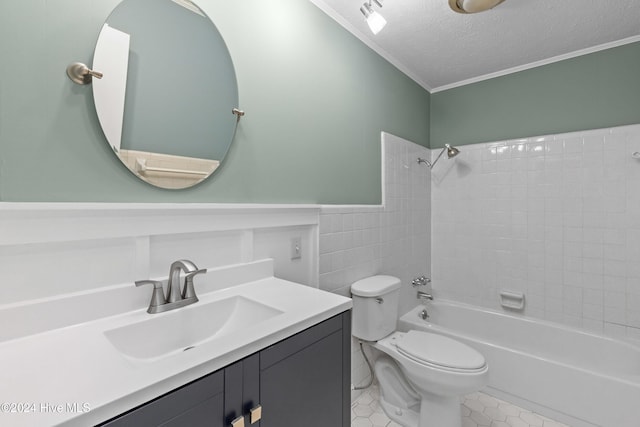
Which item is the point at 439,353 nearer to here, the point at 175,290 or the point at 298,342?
the point at 298,342

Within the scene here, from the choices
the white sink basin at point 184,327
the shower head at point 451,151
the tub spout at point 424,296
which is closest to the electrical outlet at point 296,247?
the white sink basin at point 184,327

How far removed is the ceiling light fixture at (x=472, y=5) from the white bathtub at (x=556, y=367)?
2.02m

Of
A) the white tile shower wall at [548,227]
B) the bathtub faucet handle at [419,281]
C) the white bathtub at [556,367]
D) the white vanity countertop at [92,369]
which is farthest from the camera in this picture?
the bathtub faucet handle at [419,281]

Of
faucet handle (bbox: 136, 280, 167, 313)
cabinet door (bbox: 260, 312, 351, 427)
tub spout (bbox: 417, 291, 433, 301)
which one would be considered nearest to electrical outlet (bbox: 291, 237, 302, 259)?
cabinet door (bbox: 260, 312, 351, 427)

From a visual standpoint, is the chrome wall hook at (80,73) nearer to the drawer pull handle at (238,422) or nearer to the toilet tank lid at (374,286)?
the drawer pull handle at (238,422)

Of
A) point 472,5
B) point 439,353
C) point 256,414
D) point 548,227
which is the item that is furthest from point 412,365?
point 472,5

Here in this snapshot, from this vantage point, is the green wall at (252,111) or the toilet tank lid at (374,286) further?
the toilet tank lid at (374,286)

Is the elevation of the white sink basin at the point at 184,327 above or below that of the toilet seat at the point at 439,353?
above

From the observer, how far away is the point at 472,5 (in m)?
1.54

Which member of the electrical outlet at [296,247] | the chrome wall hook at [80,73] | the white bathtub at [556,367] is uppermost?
the chrome wall hook at [80,73]

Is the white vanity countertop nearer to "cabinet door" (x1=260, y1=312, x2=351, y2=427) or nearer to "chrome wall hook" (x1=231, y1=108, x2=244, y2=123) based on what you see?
"cabinet door" (x1=260, y1=312, x2=351, y2=427)

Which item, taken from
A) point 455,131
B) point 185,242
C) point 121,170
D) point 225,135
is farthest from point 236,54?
point 455,131

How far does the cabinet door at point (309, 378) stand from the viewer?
0.77 m

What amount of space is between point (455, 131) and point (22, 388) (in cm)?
295
